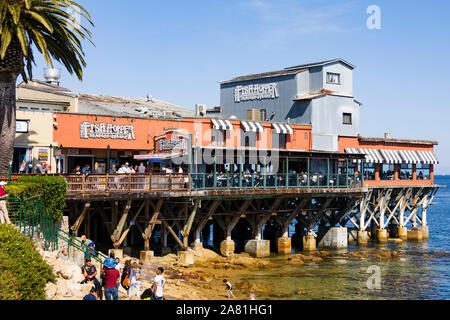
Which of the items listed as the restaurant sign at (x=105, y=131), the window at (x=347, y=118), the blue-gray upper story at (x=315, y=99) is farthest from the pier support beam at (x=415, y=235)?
the restaurant sign at (x=105, y=131)

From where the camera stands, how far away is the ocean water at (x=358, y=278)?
26.7m

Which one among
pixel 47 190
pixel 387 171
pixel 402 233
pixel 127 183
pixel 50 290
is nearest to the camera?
pixel 50 290

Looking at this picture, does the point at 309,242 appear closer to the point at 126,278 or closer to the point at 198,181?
the point at 198,181

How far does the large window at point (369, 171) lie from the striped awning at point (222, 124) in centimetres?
1326

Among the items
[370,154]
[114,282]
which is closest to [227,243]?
[370,154]

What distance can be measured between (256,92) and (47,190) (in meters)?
28.1

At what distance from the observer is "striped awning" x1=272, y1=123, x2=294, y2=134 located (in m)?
40.3

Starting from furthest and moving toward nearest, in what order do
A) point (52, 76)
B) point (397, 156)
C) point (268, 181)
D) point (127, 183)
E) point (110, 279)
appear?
point (397, 156)
point (52, 76)
point (268, 181)
point (127, 183)
point (110, 279)

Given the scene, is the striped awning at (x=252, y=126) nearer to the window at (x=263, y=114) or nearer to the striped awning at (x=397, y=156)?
the window at (x=263, y=114)

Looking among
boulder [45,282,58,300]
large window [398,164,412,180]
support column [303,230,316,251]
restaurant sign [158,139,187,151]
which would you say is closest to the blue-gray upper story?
large window [398,164,412,180]

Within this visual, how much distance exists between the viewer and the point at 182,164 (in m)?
32.6

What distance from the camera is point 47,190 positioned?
70.8 ft

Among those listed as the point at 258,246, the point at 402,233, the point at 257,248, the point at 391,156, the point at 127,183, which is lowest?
the point at 402,233
